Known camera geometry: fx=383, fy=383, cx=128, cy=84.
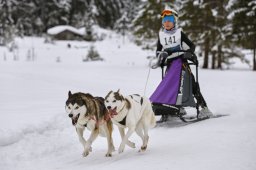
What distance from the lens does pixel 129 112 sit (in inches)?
211

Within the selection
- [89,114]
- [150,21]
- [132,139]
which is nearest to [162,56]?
[132,139]

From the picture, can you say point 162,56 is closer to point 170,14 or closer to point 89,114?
point 170,14

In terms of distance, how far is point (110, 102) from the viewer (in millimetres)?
5168

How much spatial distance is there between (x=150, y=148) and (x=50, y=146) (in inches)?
78.0

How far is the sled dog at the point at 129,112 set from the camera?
5180mm

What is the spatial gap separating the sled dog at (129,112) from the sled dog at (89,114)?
0.22 metres

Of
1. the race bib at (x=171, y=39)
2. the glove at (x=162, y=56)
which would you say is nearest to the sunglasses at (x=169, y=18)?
the race bib at (x=171, y=39)

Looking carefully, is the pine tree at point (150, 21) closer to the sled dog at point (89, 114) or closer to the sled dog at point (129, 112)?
the sled dog at point (129, 112)

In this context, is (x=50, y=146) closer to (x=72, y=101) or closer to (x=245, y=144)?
(x=72, y=101)

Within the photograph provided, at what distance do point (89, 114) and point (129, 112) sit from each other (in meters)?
0.56

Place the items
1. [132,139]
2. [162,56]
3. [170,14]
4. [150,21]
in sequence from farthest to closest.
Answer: [150,21] → [162,56] → [170,14] → [132,139]

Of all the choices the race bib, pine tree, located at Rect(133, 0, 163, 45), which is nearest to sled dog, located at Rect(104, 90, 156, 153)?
the race bib

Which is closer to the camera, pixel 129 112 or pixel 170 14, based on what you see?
pixel 129 112

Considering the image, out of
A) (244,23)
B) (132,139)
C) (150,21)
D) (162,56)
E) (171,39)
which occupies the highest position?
(150,21)
